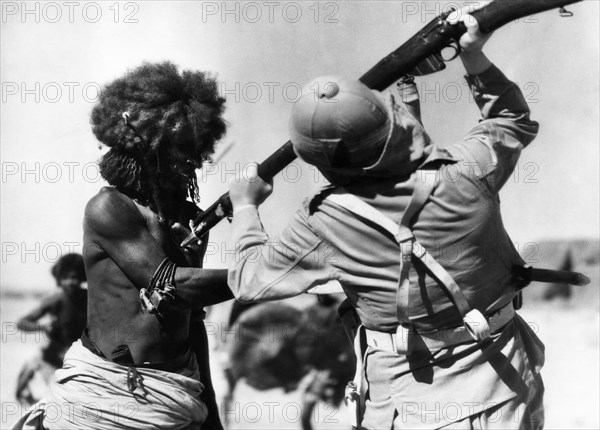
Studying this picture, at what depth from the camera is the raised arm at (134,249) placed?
348 cm

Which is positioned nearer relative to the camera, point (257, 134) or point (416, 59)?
point (416, 59)

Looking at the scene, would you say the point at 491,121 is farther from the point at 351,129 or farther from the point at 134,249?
the point at 134,249

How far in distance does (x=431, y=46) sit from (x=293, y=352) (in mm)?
2406

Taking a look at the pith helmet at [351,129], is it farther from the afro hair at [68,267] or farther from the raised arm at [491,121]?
the afro hair at [68,267]

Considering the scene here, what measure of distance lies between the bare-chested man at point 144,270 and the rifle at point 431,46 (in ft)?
2.03

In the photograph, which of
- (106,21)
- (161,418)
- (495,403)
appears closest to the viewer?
(495,403)

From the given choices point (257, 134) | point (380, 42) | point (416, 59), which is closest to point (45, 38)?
point (257, 134)

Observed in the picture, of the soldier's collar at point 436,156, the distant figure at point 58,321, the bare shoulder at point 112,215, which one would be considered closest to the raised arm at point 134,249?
the bare shoulder at point 112,215

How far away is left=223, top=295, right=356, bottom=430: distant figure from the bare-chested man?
1.21 meters

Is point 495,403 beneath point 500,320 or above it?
beneath

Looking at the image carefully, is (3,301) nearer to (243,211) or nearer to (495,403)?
(243,211)

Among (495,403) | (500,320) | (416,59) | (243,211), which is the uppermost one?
(416,59)

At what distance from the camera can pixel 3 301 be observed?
542cm

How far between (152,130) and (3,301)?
209cm
